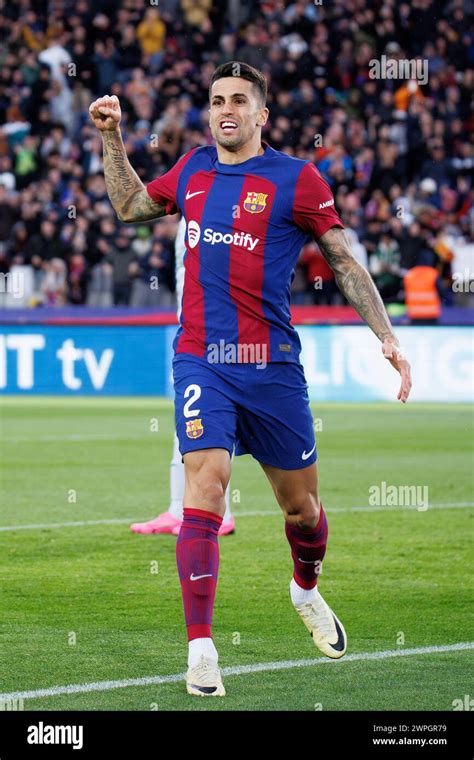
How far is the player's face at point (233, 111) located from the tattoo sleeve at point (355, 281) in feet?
1.75

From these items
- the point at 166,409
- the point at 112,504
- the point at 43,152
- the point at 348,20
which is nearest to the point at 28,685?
the point at 112,504

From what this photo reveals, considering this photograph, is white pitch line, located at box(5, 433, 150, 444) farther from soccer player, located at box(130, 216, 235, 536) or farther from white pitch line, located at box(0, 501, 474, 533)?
soccer player, located at box(130, 216, 235, 536)

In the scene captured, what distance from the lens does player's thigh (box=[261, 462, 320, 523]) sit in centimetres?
602

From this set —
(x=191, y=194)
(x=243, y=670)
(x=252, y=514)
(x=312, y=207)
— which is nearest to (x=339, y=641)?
(x=243, y=670)

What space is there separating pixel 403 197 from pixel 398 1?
16.6 ft

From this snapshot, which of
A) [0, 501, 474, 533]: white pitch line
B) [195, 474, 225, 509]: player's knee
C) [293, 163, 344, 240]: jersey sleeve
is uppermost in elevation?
[293, 163, 344, 240]: jersey sleeve

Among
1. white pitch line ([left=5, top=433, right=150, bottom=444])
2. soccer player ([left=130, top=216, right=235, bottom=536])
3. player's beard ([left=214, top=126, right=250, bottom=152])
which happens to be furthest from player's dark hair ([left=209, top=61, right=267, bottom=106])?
white pitch line ([left=5, top=433, right=150, bottom=444])

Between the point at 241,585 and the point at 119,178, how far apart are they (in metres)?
2.57

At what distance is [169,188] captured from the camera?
243 inches

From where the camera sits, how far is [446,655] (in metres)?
6.27

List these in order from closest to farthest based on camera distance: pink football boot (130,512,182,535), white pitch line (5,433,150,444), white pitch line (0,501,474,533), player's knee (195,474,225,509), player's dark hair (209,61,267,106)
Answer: player's knee (195,474,225,509)
player's dark hair (209,61,267,106)
pink football boot (130,512,182,535)
white pitch line (0,501,474,533)
white pitch line (5,433,150,444)

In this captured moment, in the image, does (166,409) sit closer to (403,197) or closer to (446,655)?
(403,197)

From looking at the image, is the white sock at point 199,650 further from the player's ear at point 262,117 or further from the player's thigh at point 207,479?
the player's ear at point 262,117

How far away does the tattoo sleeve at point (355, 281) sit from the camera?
604 cm
